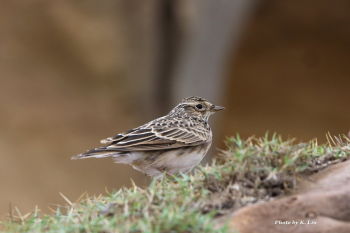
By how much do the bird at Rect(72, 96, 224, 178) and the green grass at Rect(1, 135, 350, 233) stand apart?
1.46 m

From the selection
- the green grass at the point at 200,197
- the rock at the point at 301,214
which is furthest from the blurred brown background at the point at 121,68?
the rock at the point at 301,214

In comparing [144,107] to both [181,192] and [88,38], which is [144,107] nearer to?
[88,38]

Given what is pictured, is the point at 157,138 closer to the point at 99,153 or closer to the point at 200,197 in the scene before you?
the point at 99,153

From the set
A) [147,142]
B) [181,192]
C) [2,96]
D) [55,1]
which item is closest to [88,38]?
[55,1]

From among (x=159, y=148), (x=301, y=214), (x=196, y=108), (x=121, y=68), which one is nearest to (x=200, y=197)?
(x=301, y=214)

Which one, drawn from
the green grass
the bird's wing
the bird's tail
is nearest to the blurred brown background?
the bird's wing

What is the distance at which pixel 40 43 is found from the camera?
17219 millimetres

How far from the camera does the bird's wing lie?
7.29 metres

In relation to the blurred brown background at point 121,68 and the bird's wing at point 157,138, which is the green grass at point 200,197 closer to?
the bird's wing at point 157,138

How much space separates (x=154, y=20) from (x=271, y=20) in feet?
12.2

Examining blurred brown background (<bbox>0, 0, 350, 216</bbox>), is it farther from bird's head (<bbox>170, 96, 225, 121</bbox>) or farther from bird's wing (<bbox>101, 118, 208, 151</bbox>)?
bird's wing (<bbox>101, 118, 208, 151</bbox>)

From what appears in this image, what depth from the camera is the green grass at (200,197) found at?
4953 mm

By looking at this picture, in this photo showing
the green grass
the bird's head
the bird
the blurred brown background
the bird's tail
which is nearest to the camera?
the green grass

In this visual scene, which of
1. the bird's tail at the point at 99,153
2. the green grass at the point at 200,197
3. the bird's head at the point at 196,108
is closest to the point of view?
the green grass at the point at 200,197
